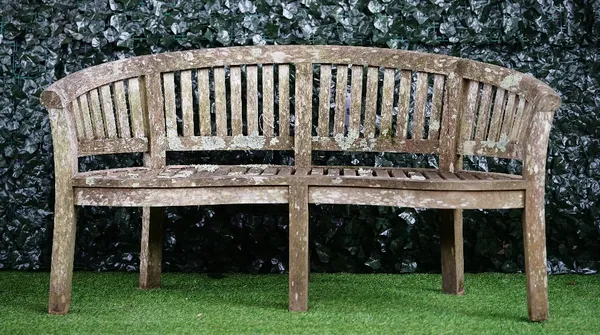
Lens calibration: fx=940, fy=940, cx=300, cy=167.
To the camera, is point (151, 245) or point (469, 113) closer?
point (469, 113)

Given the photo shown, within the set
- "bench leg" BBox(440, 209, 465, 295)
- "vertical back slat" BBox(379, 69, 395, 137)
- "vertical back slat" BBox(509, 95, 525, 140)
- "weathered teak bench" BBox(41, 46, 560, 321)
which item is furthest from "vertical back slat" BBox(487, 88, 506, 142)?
"vertical back slat" BBox(379, 69, 395, 137)

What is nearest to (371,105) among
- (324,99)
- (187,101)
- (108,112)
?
(324,99)

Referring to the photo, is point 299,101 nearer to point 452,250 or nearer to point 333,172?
point 333,172

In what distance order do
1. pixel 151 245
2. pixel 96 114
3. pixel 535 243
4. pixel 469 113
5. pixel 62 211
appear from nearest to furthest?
pixel 535 243 < pixel 62 211 < pixel 96 114 < pixel 469 113 < pixel 151 245

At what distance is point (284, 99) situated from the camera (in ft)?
13.2

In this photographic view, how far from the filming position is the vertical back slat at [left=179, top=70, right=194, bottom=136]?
4023 mm

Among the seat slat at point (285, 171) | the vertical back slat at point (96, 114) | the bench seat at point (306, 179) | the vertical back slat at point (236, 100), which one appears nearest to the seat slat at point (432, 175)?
the bench seat at point (306, 179)

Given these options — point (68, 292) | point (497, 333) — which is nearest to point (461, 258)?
point (497, 333)

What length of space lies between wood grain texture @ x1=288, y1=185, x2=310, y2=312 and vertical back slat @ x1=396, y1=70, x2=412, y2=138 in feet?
2.35

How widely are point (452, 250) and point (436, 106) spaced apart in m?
0.61

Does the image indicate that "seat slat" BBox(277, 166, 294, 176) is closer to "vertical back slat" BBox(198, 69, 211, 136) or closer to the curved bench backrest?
the curved bench backrest

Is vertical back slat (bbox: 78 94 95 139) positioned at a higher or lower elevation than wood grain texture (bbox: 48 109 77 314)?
higher

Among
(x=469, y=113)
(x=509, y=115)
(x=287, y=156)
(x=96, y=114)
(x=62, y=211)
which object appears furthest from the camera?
(x=287, y=156)

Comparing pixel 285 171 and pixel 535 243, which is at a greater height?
pixel 285 171
